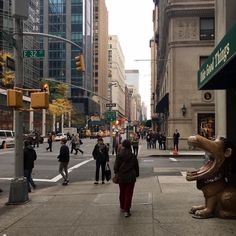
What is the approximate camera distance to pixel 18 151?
13266mm

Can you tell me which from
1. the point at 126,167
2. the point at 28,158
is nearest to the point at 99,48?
the point at 28,158

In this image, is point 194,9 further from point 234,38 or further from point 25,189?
point 234,38

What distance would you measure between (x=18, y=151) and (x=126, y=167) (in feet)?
12.5

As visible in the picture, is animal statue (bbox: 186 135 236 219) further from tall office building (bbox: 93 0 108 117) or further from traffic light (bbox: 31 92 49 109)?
tall office building (bbox: 93 0 108 117)

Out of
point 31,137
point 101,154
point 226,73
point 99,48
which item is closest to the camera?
point 226,73

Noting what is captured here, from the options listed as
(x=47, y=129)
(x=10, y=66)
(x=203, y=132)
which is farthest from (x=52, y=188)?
(x=47, y=129)

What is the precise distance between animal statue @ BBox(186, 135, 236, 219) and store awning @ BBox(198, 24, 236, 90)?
56.6 inches

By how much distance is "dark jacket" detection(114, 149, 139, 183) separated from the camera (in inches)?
416

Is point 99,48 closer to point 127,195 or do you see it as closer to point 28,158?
point 28,158

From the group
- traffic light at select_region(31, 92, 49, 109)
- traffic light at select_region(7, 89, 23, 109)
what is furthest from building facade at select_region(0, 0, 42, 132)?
traffic light at select_region(7, 89, 23, 109)

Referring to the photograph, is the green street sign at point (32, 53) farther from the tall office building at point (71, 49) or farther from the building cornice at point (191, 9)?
the tall office building at point (71, 49)

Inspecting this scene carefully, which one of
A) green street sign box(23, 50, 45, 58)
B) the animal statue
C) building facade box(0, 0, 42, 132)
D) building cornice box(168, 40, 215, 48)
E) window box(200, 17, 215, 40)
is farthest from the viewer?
building facade box(0, 0, 42, 132)

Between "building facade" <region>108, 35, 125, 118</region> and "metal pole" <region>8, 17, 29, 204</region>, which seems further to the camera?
"building facade" <region>108, 35, 125, 118</region>

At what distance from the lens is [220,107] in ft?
44.2
